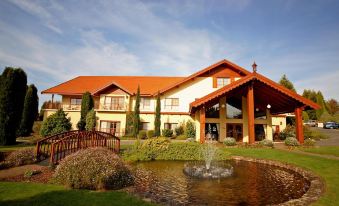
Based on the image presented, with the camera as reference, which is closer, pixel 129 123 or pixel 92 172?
pixel 92 172

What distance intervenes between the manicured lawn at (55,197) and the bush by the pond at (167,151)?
846cm

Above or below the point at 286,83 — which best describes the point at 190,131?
below

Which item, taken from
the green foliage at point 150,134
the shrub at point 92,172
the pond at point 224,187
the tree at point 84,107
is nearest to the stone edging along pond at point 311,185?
the pond at point 224,187

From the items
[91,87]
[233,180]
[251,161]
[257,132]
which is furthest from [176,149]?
[91,87]

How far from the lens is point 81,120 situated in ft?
104

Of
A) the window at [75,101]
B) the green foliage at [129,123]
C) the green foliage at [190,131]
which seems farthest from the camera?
the window at [75,101]

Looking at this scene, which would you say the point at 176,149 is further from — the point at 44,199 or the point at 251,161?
the point at 44,199

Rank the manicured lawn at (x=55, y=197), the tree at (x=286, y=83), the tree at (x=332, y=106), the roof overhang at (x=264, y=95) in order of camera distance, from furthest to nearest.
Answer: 1. the tree at (x=332, y=106)
2. the tree at (x=286, y=83)
3. the roof overhang at (x=264, y=95)
4. the manicured lawn at (x=55, y=197)

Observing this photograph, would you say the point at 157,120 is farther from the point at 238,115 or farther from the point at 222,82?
the point at 222,82

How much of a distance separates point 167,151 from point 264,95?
1535 cm

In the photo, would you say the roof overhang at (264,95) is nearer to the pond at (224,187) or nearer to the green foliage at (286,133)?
the green foliage at (286,133)

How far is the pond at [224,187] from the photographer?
25.5 feet

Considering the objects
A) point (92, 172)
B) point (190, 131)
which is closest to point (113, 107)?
point (190, 131)

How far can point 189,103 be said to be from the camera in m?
32.0
